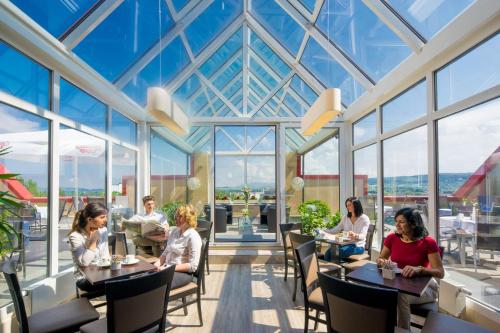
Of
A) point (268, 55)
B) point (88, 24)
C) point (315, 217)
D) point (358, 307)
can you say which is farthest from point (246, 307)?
point (268, 55)

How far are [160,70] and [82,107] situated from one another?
1603 millimetres

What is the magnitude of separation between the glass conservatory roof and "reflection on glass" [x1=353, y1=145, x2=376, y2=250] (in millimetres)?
1118

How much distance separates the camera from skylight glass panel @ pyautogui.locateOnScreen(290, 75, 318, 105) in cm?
614

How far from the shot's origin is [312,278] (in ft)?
9.47

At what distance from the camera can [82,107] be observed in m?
4.01

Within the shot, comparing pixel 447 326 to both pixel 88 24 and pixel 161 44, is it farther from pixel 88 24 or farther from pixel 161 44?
pixel 161 44

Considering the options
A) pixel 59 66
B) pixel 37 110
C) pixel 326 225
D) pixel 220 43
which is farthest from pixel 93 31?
pixel 326 225

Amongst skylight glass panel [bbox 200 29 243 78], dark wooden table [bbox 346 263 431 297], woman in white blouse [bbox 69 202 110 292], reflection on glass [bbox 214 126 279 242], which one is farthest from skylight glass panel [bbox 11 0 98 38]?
dark wooden table [bbox 346 263 431 297]

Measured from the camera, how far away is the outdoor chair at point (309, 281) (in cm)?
260

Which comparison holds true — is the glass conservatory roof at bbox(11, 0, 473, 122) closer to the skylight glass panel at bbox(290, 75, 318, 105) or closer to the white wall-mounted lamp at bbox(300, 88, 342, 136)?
the skylight glass panel at bbox(290, 75, 318, 105)

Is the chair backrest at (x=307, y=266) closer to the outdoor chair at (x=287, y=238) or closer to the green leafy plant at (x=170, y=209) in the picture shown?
the outdoor chair at (x=287, y=238)

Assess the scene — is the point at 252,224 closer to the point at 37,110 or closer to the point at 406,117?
the point at 406,117

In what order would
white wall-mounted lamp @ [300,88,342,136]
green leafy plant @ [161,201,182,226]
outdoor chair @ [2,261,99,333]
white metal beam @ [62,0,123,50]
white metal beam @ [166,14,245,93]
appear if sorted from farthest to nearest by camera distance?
1. green leafy plant @ [161,201,182,226]
2. white metal beam @ [166,14,245,93]
3. white metal beam @ [62,0,123,50]
4. white wall-mounted lamp @ [300,88,342,136]
5. outdoor chair @ [2,261,99,333]

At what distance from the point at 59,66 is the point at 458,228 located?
193 inches
